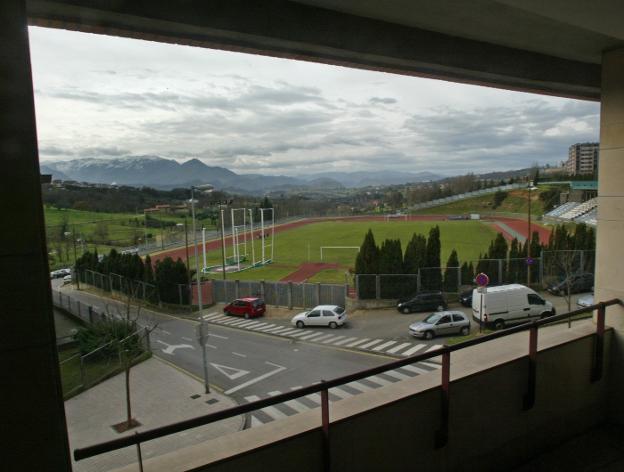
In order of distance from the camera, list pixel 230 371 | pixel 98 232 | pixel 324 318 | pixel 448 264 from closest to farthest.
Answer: pixel 230 371, pixel 324 318, pixel 98 232, pixel 448 264

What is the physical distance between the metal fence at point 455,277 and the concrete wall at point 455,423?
47.1 ft

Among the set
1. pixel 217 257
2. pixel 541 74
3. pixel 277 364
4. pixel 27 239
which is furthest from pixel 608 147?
pixel 217 257

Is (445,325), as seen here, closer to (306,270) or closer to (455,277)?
(455,277)

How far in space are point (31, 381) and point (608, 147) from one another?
4.25m

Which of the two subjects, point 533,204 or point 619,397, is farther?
point 533,204

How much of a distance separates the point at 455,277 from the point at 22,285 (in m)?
18.0

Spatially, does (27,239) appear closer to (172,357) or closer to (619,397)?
(619,397)

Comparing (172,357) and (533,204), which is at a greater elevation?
(533,204)

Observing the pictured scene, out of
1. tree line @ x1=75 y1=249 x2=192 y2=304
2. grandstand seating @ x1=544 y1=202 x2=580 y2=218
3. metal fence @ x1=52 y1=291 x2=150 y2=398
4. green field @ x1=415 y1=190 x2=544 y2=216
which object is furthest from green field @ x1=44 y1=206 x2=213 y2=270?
green field @ x1=415 y1=190 x2=544 y2=216

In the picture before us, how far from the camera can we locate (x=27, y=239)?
4.51 feet

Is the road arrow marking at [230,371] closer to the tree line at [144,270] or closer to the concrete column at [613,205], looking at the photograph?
the tree line at [144,270]

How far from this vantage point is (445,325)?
12.5 m

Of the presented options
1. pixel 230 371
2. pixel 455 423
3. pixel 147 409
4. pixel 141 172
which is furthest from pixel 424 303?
pixel 141 172

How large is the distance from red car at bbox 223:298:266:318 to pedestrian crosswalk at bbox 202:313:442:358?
0.31 meters
